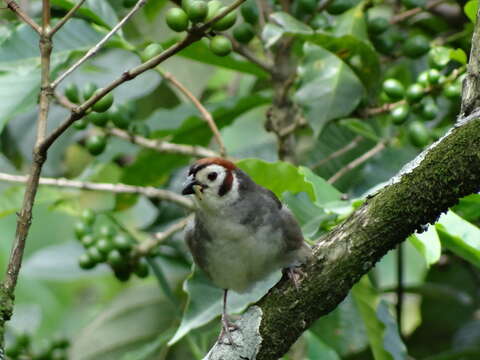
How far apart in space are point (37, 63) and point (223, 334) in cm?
129

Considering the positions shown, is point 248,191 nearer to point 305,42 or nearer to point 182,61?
point 305,42

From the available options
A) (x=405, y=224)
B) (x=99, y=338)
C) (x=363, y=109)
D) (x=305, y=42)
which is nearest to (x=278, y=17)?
(x=305, y=42)

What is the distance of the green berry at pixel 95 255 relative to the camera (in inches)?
139

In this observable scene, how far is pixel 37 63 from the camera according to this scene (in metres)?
3.20

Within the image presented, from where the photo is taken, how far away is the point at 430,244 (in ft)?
7.34

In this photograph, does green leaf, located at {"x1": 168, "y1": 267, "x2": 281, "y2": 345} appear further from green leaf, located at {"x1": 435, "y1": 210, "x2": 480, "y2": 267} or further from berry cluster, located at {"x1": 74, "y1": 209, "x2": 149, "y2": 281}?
green leaf, located at {"x1": 435, "y1": 210, "x2": 480, "y2": 267}

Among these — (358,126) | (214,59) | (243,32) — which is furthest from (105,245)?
(358,126)

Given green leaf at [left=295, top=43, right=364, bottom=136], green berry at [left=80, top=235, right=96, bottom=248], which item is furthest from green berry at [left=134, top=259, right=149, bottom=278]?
green leaf at [left=295, top=43, right=364, bottom=136]

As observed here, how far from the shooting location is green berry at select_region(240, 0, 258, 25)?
333cm

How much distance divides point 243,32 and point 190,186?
2.32ft

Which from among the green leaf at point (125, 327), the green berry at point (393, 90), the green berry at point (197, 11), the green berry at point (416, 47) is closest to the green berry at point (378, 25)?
the green berry at point (416, 47)

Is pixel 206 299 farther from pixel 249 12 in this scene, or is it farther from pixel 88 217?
pixel 249 12

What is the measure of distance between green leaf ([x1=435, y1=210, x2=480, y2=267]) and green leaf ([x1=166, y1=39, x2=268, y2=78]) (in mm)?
1317

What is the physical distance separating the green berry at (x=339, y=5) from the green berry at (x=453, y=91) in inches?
21.9
